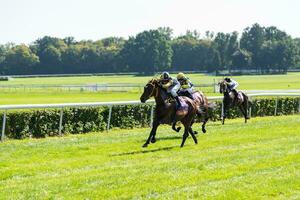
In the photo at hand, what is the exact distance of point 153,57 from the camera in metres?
110

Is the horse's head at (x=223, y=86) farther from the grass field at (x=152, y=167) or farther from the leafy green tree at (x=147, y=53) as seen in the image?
the leafy green tree at (x=147, y=53)

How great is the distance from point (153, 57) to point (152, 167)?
332 feet

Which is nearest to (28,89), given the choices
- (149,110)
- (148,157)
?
(149,110)

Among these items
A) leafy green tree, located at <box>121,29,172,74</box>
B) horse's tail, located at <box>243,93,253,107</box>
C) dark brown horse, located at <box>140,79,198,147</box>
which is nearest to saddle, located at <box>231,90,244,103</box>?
horse's tail, located at <box>243,93,253,107</box>

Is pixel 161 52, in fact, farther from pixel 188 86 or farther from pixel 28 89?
pixel 188 86

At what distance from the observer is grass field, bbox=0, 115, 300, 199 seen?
7.38 metres

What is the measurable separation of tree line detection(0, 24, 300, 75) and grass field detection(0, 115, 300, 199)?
91052 millimetres

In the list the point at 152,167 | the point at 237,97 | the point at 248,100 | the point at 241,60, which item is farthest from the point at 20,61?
the point at 152,167

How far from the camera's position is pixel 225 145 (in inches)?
472

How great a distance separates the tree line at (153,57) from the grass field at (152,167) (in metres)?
91.1

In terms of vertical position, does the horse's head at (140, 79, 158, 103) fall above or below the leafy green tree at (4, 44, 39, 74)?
above

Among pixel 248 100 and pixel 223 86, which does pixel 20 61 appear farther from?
pixel 223 86

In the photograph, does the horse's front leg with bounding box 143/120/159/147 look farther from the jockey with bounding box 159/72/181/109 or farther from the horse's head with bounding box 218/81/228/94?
the horse's head with bounding box 218/81/228/94

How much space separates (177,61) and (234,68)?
17.5 meters
